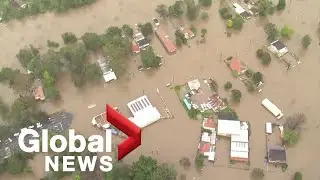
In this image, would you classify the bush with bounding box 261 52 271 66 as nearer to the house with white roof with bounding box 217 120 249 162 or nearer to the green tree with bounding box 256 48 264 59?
the green tree with bounding box 256 48 264 59

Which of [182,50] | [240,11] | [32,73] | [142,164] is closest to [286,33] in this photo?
[240,11]

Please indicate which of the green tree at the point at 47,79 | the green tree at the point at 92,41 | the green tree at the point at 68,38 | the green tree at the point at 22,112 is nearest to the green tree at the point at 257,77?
the green tree at the point at 92,41

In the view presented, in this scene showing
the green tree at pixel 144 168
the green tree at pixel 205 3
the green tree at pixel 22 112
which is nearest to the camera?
A: the green tree at pixel 144 168

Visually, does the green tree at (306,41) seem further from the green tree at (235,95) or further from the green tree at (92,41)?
the green tree at (92,41)

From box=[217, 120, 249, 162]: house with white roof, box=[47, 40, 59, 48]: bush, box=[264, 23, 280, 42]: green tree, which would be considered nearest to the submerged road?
box=[47, 40, 59, 48]: bush

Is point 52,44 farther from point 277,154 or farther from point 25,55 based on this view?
point 277,154
